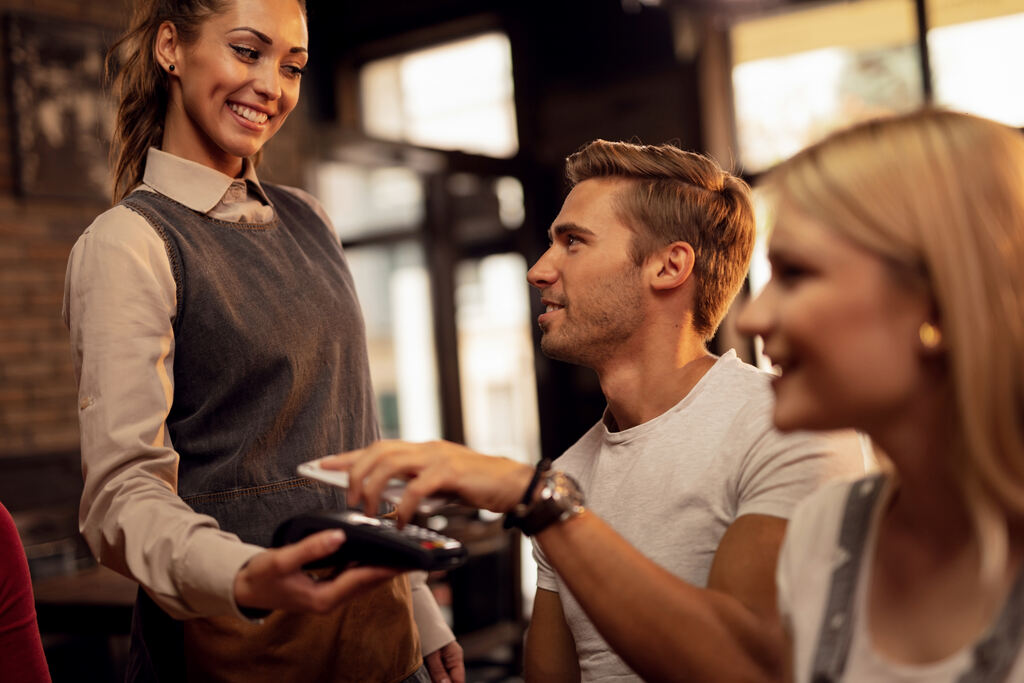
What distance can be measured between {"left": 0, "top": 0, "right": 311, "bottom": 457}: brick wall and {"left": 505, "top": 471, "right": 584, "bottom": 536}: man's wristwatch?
3.19 meters

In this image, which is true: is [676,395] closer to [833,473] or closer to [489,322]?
[833,473]

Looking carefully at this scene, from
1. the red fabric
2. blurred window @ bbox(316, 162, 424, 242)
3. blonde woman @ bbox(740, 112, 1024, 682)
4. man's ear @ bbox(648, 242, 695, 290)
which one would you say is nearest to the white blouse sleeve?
the red fabric

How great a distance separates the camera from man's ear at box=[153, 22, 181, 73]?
56.4 inches

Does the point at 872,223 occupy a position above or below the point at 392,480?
above

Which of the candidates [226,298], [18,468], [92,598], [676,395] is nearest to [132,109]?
[226,298]

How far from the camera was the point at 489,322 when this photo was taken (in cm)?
599

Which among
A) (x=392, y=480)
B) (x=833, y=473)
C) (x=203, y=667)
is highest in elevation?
(x=392, y=480)

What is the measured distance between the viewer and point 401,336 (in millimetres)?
5801

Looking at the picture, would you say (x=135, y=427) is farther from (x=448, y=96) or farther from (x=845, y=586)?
(x=448, y=96)

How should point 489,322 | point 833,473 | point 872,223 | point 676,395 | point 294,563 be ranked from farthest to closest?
1. point 489,322
2. point 676,395
3. point 833,473
4. point 294,563
5. point 872,223

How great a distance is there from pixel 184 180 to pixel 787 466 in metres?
0.90

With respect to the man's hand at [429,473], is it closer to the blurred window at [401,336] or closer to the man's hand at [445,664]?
the man's hand at [445,664]

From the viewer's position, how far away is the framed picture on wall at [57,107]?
165 inches

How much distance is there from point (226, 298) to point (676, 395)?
0.72 meters
